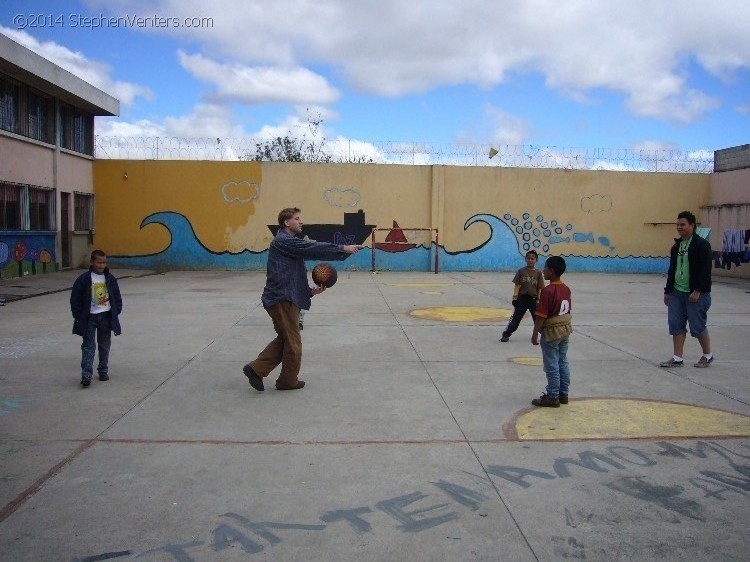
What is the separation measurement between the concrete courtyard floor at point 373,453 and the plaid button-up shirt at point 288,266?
913 millimetres

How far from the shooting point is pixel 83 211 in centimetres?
2162

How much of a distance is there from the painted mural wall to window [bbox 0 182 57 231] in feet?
10.1

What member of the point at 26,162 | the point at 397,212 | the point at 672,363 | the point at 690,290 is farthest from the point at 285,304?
the point at 397,212

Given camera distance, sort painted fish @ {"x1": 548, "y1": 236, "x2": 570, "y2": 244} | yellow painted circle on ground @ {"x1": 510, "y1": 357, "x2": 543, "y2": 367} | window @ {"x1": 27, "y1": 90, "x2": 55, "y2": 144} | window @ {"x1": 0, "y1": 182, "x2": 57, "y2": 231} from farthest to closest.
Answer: painted fish @ {"x1": 548, "y1": 236, "x2": 570, "y2": 244}
window @ {"x1": 27, "y1": 90, "x2": 55, "y2": 144}
window @ {"x1": 0, "y1": 182, "x2": 57, "y2": 231}
yellow painted circle on ground @ {"x1": 510, "y1": 357, "x2": 543, "y2": 367}

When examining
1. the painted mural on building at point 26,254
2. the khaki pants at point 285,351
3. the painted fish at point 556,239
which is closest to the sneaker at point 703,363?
the khaki pants at point 285,351

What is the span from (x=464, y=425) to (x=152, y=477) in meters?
2.35

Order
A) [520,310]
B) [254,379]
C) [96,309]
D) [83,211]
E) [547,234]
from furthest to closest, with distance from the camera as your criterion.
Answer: [547,234], [83,211], [520,310], [96,309], [254,379]

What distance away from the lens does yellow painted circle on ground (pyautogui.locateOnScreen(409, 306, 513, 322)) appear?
35.7 ft

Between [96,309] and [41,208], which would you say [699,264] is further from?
[41,208]

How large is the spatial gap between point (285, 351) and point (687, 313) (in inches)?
183

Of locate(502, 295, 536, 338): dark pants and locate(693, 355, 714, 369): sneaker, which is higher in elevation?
locate(502, 295, 536, 338): dark pants

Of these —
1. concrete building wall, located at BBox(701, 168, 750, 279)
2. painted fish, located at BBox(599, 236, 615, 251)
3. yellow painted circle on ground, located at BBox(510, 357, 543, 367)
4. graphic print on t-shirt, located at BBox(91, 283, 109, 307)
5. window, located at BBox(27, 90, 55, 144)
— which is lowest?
yellow painted circle on ground, located at BBox(510, 357, 543, 367)

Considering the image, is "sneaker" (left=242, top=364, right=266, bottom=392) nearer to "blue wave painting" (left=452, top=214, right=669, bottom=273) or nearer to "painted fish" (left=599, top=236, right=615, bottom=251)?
"blue wave painting" (left=452, top=214, right=669, bottom=273)

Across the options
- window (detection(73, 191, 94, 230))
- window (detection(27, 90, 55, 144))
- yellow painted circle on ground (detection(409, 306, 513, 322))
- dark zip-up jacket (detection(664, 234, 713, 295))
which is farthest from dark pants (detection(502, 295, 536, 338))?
window (detection(73, 191, 94, 230))
